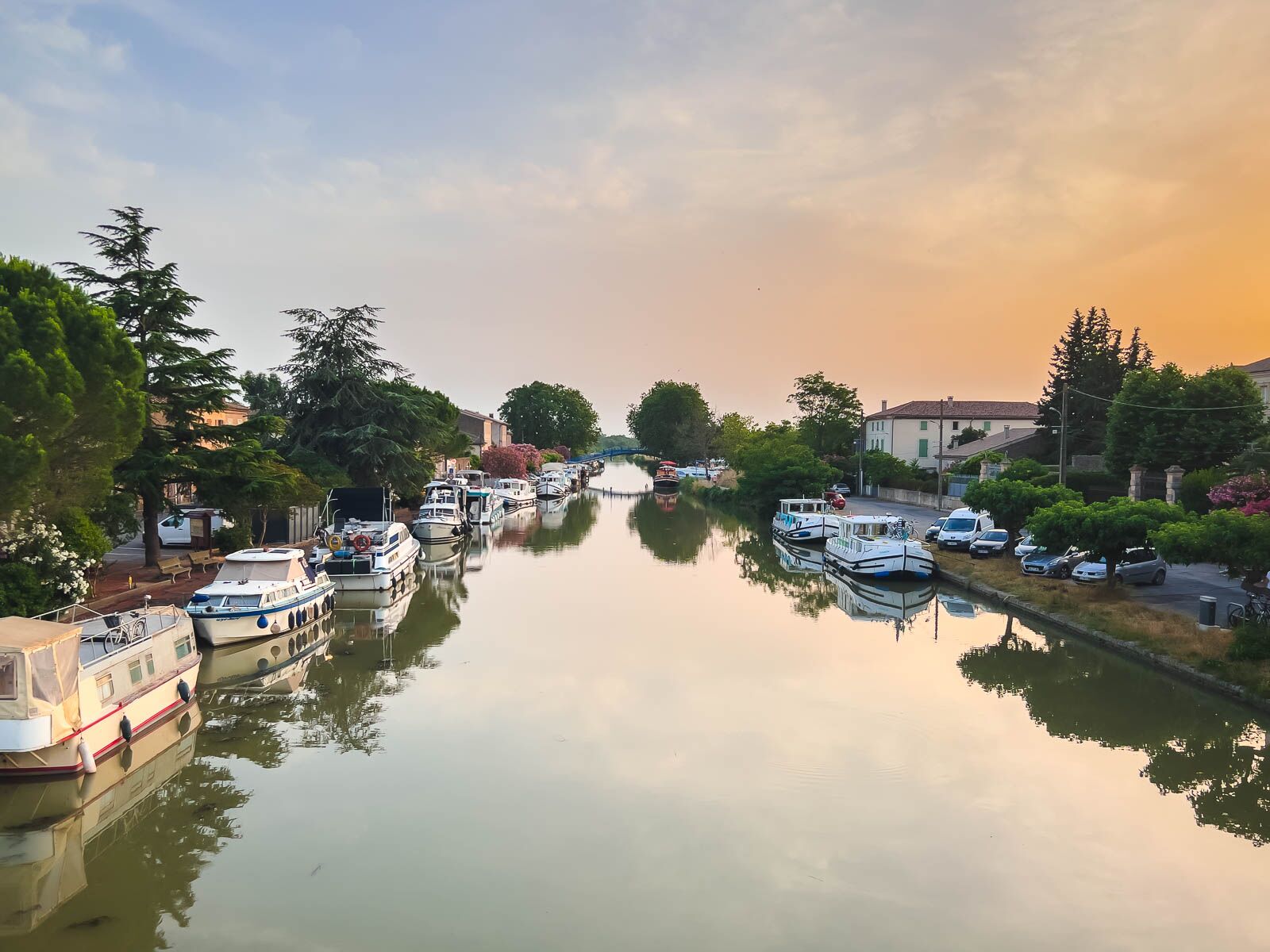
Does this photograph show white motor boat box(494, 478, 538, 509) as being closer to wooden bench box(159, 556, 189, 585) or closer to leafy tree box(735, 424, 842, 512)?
leafy tree box(735, 424, 842, 512)

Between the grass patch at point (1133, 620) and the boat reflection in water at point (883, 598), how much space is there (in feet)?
5.82

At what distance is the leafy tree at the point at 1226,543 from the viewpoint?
51.3ft

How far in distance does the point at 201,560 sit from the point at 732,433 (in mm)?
77525

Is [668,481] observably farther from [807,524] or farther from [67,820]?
[67,820]

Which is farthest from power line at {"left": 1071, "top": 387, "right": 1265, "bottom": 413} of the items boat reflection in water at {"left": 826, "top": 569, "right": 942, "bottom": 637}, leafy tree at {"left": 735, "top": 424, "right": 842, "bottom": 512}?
boat reflection in water at {"left": 826, "top": 569, "right": 942, "bottom": 637}

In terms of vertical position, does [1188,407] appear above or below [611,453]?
above

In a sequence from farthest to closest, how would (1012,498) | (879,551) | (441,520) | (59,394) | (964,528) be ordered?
(441,520), (964,528), (879,551), (1012,498), (59,394)

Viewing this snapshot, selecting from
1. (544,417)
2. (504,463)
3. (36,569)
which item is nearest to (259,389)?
(504,463)

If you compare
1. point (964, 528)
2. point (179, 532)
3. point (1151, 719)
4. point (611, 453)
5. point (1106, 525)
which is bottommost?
point (1151, 719)

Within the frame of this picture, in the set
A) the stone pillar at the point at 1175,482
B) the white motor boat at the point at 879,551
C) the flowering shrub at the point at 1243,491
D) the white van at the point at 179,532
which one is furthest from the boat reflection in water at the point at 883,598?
the white van at the point at 179,532

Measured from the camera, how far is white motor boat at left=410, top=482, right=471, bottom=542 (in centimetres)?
3909

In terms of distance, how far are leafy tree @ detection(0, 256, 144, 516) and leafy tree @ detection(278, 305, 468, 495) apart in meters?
21.3

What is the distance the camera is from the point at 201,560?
25.2 m

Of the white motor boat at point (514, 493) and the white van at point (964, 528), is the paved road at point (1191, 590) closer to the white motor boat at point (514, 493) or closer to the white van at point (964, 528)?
the white van at point (964, 528)
